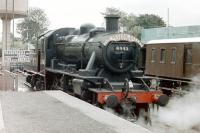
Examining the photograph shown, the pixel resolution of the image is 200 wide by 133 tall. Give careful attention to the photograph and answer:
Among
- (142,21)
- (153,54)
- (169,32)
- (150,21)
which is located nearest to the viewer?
(153,54)

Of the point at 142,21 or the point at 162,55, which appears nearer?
the point at 162,55

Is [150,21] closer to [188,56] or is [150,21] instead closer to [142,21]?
[142,21]

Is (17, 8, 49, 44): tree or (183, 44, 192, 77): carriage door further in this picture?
(17, 8, 49, 44): tree

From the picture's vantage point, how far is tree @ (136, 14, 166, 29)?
78125 mm

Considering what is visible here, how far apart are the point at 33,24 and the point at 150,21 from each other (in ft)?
114

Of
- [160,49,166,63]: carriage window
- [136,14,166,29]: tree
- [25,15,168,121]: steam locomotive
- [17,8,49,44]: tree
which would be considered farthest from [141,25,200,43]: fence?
[17,8,49,44]: tree

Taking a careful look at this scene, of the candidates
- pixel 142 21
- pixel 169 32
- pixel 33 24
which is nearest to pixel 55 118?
pixel 169 32

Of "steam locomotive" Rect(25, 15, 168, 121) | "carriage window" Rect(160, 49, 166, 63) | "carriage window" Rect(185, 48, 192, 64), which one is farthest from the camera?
"carriage window" Rect(160, 49, 166, 63)

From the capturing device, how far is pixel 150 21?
78.7 metres

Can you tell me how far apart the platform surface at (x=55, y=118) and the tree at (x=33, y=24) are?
88103 mm

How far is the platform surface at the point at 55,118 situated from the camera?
693 centimetres

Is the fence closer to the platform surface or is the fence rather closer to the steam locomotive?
the steam locomotive

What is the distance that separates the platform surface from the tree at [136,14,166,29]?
67770mm

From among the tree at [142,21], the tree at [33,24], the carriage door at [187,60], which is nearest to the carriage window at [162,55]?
the carriage door at [187,60]
